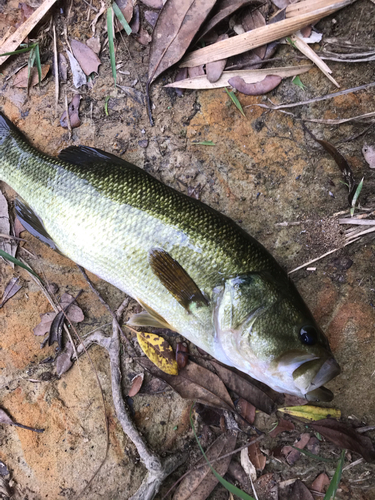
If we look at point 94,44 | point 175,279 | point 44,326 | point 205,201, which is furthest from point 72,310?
point 94,44

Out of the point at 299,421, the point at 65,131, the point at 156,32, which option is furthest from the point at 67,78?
the point at 299,421

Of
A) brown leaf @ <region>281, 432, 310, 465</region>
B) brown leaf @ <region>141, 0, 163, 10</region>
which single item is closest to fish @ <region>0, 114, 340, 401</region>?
brown leaf @ <region>281, 432, 310, 465</region>

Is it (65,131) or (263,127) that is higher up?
(65,131)

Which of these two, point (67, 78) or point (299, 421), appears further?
point (67, 78)

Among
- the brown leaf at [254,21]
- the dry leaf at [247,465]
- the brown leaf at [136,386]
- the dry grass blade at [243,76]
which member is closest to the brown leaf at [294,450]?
the dry leaf at [247,465]

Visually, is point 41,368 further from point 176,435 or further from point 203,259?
point 203,259

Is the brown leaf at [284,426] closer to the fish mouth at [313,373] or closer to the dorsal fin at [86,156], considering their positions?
the fish mouth at [313,373]

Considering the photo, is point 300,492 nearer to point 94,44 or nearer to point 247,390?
point 247,390
